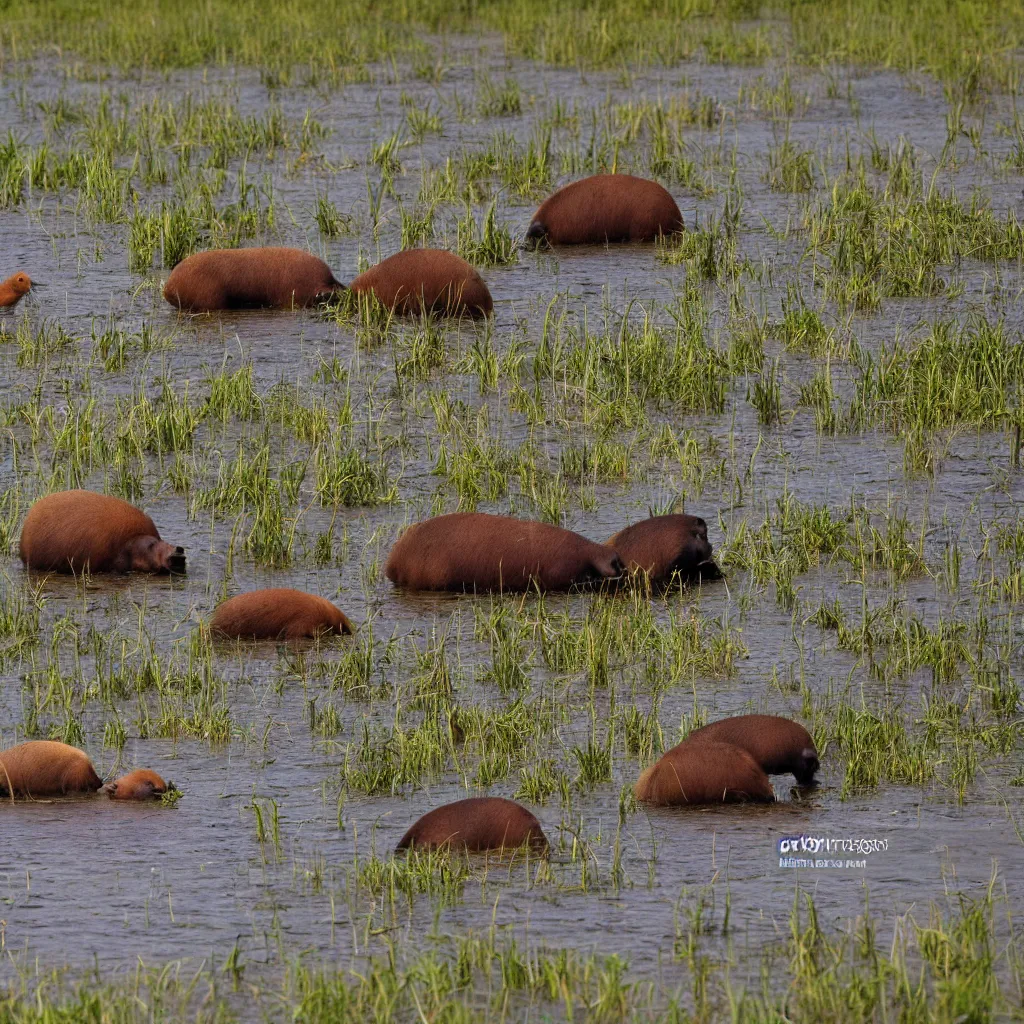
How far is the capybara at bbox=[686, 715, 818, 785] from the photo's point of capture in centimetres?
642

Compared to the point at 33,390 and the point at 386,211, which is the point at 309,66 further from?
the point at 33,390

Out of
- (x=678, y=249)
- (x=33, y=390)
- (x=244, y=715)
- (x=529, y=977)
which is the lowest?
(x=529, y=977)

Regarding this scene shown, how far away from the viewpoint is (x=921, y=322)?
11219 millimetres

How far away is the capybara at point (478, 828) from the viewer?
588 centimetres

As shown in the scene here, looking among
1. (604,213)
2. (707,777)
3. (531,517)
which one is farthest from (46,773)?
(604,213)

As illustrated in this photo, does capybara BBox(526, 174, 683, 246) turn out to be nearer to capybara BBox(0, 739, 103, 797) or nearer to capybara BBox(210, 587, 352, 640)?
capybara BBox(210, 587, 352, 640)

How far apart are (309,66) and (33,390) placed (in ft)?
26.7

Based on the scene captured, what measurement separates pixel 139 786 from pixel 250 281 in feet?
18.7

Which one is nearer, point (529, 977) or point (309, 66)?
point (529, 977)

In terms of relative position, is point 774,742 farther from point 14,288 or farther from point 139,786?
point 14,288

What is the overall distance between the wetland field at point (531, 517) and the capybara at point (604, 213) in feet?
0.55

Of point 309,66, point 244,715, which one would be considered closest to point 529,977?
point 244,715

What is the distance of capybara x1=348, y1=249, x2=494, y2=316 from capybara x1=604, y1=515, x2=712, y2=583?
3333 millimetres

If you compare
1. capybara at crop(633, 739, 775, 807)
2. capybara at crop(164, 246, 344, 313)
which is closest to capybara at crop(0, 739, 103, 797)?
capybara at crop(633, 739, 775, 807)
